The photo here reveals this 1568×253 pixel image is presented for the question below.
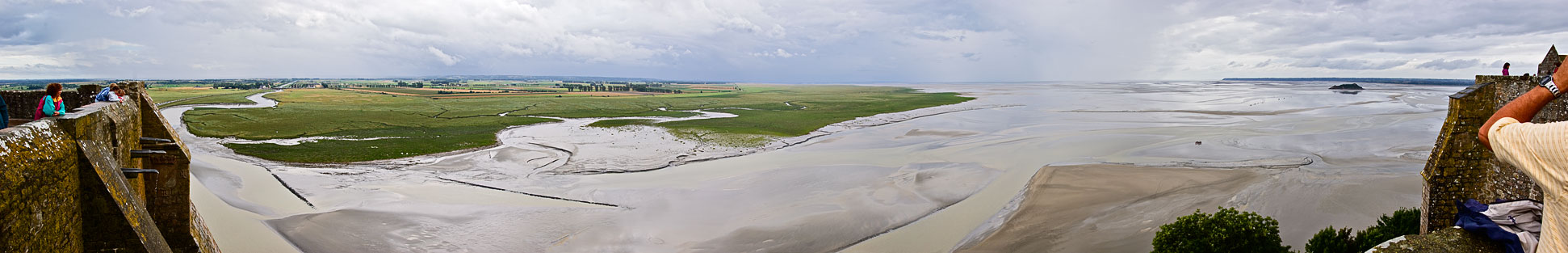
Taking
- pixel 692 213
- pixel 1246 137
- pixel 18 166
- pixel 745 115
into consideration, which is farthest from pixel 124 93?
pixel 745 115

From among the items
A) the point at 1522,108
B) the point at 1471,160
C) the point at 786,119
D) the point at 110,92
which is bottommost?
the point at 786,119

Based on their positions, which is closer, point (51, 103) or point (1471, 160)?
point (51, 103)

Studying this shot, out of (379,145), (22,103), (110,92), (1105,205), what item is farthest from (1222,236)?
(379,145)

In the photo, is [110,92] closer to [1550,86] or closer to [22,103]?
[22,103]

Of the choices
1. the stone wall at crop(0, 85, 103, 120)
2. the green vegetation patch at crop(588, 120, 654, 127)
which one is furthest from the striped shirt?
the green vegetation patch at crop(588, 120, 654, 127)

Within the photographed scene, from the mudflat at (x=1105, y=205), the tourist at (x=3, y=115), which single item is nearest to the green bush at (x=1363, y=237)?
the mudflat at (x=1105, y=205)

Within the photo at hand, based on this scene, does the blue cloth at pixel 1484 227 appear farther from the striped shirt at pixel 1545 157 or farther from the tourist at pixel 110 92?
the tourist at pixel 110 92

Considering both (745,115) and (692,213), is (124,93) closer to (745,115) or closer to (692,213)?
(692,213)
